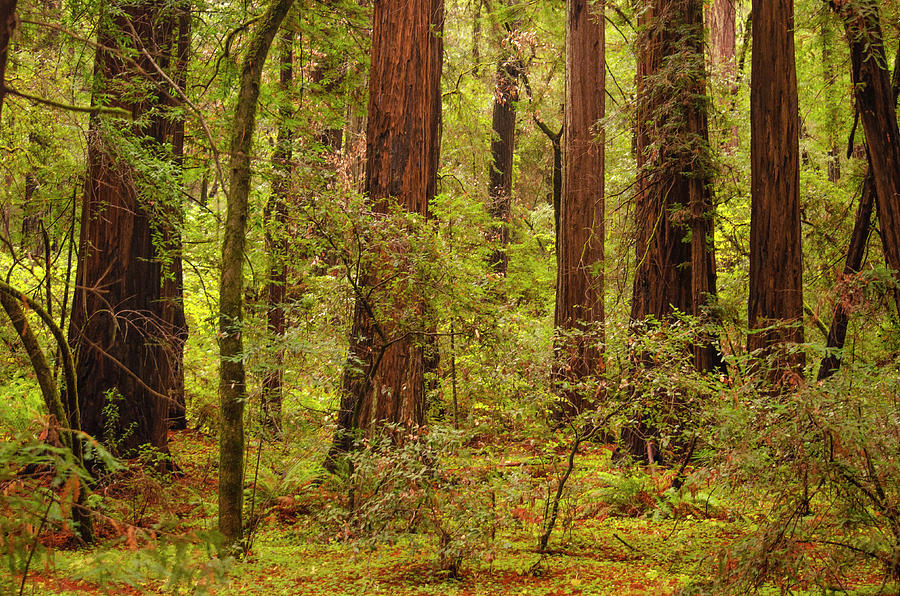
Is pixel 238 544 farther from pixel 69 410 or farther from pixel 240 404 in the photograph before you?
pixel 69 410

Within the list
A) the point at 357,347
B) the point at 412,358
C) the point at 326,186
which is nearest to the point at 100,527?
the point at 357,347

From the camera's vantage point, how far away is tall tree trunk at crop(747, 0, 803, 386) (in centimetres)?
791

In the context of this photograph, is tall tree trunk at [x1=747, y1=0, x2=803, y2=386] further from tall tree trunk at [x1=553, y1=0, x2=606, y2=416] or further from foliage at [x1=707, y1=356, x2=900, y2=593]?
tall tree trunk at [x1=553, y1=0, x2=606, y2=416]

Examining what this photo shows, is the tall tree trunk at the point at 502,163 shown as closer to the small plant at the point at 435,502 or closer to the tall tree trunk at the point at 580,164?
the tall tree trunk at the point at 580,164

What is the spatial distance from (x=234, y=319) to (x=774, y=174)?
6.13 m

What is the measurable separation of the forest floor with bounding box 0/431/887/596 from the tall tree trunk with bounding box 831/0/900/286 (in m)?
3.00

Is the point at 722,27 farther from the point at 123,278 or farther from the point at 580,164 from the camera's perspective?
the point at 123,278

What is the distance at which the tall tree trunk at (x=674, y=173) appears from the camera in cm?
877

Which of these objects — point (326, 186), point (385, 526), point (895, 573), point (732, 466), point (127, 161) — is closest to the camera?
point (895, 573)

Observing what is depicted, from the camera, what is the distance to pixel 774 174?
26.5ft

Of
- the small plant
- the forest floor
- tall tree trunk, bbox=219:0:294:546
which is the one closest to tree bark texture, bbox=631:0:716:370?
the forest floor

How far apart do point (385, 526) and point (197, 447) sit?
6890 millimetres

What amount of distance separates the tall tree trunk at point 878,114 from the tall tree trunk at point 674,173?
194cm

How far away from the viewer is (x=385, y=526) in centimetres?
527
